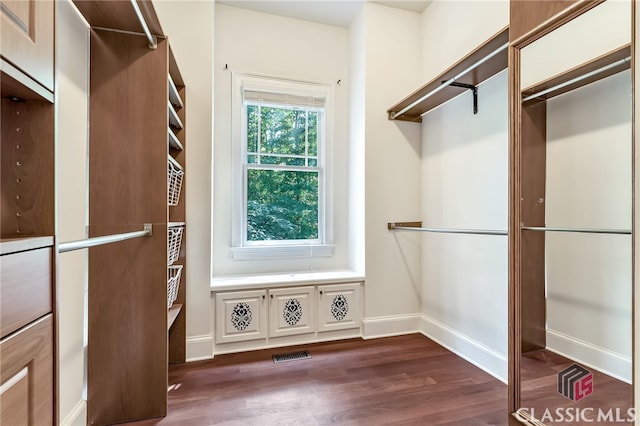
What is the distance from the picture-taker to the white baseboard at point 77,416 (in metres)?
1.43

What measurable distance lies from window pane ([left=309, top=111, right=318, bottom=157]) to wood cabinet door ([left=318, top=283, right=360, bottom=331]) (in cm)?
132

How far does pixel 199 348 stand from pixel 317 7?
10.2ft

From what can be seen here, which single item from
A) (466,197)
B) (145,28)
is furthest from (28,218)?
(466,197)

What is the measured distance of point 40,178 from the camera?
2.39 feet

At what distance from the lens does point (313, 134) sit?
10.1 ft

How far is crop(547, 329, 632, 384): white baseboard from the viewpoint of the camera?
44.9 inches

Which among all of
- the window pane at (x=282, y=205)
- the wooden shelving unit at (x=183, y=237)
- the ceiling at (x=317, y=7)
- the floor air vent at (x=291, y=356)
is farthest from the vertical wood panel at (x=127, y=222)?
the ceiling at (x=317, y=7)

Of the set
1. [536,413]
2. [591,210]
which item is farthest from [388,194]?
[536,413]

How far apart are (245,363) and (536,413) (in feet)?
5.91

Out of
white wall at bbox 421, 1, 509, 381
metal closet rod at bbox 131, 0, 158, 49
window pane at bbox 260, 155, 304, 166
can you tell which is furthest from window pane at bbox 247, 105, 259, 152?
white wall at bbox 421, 1, 509, 381

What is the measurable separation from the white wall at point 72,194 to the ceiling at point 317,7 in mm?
1689

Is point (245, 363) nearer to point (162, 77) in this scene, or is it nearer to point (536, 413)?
point (536, 413)

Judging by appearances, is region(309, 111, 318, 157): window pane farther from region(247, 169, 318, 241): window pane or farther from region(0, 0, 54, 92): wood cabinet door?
region(0, 0, 54, 92): wood cabinet door

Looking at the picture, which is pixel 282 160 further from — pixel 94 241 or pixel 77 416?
pixel 77 416
